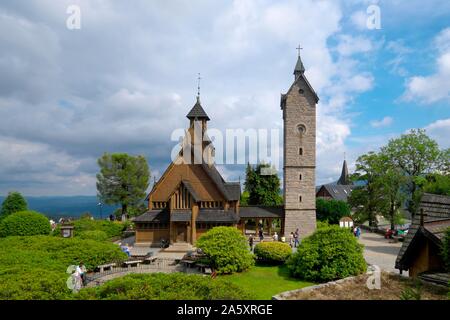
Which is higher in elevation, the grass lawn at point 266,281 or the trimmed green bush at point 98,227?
the trimmed green bush at point 98,227

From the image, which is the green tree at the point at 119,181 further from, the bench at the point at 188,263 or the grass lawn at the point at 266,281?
the grass lawn at the point at 266,281

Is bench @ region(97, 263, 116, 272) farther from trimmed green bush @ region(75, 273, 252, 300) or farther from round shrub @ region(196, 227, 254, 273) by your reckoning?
trimmed green bush @ region(75, 273, 252, 300)

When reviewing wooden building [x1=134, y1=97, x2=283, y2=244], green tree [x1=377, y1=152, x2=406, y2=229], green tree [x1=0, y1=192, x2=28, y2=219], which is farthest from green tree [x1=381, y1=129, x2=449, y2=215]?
green tree [x1=0, y1=192, x2=28, y2=219]

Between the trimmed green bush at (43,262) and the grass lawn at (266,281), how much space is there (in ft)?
29.9

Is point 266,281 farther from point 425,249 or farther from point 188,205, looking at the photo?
point 188,205

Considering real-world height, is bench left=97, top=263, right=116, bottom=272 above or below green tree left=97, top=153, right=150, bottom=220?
below

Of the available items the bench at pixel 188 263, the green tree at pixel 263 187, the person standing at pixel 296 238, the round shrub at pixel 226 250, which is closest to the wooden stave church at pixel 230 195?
the person standing at pixel 296 238

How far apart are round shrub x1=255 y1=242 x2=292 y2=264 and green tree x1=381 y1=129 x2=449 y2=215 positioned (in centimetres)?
2278

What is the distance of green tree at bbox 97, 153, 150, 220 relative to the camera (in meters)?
48.5

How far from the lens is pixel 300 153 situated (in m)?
35.2

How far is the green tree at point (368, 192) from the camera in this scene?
4009 centimetres
